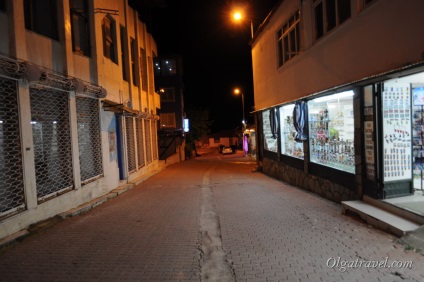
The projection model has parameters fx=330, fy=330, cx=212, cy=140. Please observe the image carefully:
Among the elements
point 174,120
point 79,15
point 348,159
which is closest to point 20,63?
point 79,15

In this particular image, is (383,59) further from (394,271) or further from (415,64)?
(394,271)

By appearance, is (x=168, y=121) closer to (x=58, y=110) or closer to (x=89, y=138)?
(x=89, y=138)

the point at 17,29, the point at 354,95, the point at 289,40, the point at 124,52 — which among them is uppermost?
the point at 124,52

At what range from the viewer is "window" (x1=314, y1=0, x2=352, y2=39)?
337 inches

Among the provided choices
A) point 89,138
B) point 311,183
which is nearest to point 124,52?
point 89,138

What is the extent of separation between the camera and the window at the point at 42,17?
8.05 metres

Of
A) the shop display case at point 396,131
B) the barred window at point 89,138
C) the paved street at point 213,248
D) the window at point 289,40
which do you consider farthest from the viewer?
the window at point 289,40

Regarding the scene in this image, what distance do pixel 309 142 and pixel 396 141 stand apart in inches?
160

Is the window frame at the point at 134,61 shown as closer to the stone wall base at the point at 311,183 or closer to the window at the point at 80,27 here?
the window at the point at 80,27

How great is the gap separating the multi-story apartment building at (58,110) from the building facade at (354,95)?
681cm

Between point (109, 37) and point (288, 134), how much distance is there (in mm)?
8298

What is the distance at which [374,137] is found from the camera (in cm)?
732

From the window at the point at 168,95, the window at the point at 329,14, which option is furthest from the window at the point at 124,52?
the window at the point at 168,95

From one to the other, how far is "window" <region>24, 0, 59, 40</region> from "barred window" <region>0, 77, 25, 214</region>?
6.97 feet
